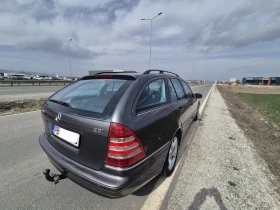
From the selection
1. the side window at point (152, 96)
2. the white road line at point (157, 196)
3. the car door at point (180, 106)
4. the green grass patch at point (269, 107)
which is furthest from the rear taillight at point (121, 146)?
the green grass patch at point (269, 107)

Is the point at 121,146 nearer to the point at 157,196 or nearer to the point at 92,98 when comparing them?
the point at 92,98

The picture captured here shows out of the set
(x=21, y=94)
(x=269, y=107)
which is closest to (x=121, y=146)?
(x=269, y=107)

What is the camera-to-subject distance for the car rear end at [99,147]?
1646mm

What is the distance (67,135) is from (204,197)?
2.02 meters

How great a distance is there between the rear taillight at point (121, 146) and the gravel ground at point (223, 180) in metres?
0.97

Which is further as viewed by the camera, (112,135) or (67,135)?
(67,135)

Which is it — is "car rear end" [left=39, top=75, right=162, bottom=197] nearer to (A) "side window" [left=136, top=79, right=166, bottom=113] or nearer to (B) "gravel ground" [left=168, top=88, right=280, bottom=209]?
(A) "side window" [left=136, top=79, right=166, bottom=113]

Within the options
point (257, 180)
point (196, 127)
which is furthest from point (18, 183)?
point (196, 127)

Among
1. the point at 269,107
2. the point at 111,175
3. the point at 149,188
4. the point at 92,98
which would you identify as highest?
the point at 92,98

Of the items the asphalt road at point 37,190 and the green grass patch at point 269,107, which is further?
the green grass patch at point 269,107

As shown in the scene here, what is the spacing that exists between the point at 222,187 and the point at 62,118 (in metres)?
2.50

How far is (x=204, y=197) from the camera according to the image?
2.21 meters

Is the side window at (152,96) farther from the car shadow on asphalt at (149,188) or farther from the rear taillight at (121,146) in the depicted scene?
the car shadow on asphalt at (149,188)

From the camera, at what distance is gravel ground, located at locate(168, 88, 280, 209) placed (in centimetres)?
212
